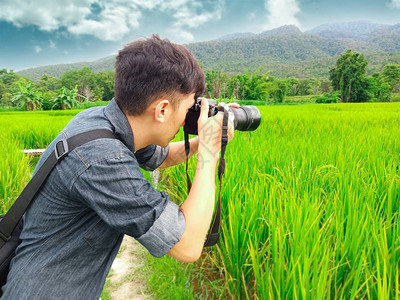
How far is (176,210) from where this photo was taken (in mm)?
747

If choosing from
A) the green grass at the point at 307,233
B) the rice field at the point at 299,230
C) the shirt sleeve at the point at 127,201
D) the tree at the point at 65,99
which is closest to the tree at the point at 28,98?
the tree at the point at 65,99

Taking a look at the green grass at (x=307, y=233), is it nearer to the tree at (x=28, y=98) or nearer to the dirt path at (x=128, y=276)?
the dirt path at (x=128, y=276)

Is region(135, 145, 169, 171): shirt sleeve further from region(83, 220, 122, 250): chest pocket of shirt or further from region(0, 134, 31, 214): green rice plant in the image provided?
region(0, 134, 31, 214): green rice plant

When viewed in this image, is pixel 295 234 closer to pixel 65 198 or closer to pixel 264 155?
pixel 65 198

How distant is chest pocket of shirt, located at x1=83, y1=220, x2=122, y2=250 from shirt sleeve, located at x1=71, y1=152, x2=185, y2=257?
0.16m

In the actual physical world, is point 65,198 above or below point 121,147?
below

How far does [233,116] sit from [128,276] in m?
1.08

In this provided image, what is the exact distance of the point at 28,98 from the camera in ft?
64.0

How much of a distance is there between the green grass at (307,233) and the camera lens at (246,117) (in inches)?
10.9

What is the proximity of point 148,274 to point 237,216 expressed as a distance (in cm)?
74

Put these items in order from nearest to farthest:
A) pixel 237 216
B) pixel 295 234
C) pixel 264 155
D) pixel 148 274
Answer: pixel 295 234 → pixel 237 216 → pixel 148 274 → pixel 264 155

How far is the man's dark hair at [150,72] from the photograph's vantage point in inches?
31.1

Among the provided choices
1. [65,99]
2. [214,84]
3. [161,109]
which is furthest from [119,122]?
[65,99]

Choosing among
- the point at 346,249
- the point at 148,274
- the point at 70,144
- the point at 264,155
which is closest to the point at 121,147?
the point at 70,144
